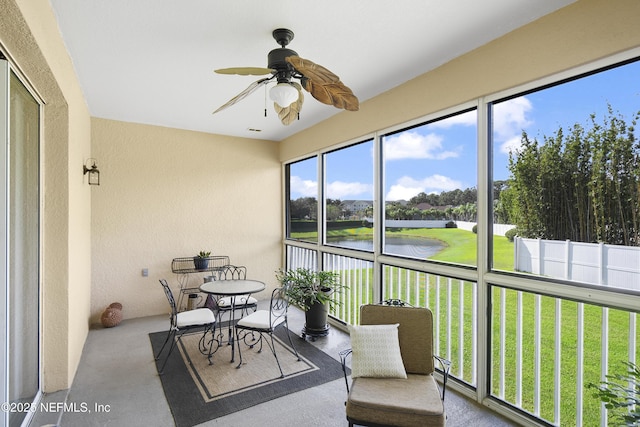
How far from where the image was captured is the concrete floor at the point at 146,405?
237 cm

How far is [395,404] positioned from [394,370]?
0.34 meters

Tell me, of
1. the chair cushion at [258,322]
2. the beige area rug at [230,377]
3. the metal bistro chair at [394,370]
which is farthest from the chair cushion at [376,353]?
the chair cushion at [258,322]

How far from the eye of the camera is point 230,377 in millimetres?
2992

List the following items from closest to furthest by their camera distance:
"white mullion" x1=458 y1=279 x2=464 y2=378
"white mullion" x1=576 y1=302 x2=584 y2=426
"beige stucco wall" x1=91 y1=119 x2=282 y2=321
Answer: "white mullion" x1=576 y1=302 x2=584 y2=426 → "white mullion" x1=458 y1=279 x2=464 y2=378 → "beige stucco wall" x1=91 y1=119 x2=282 y2=321

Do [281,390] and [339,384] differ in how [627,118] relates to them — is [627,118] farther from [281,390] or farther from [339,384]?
[281,390]

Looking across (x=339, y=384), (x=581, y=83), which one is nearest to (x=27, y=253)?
(x=339, y=384)

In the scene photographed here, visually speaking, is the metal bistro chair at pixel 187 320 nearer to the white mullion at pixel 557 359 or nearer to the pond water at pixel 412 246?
the pond water at pixel 412 246

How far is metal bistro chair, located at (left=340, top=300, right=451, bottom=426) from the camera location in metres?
1.90

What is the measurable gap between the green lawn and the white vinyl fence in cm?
13

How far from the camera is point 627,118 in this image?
6.43 ft

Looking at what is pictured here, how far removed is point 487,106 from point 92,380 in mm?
4129

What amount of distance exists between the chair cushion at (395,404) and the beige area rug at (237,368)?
3.88 feet

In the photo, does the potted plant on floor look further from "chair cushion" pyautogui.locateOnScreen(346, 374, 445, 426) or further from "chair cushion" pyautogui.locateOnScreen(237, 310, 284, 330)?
"chair cushion" pyautogui.locateOnScreen(346, 374, 445, 426)

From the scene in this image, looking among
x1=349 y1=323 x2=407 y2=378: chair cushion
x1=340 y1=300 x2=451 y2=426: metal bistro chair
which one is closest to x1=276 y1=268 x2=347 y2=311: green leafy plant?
x1=340 y1=300 x2=451 y2=426: metal bistro chair
